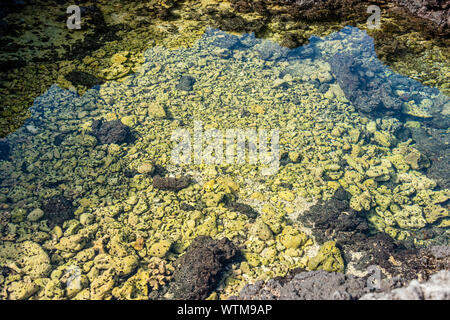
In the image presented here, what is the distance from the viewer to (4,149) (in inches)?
212

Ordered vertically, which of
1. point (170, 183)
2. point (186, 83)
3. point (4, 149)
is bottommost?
point (170, 183)

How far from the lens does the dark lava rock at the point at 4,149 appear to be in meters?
5.30

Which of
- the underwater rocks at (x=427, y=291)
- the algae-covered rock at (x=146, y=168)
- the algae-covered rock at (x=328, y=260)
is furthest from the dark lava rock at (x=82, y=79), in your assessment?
the underwater rocks at (x=427, y=291)

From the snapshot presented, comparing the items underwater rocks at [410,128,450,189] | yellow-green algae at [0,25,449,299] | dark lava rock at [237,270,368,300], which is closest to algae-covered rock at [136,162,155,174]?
yellow-green algae at [0,25,449,299]

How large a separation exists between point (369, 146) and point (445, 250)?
116 inches

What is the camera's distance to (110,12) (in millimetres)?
7840

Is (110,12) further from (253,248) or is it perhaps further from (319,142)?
(253,248)

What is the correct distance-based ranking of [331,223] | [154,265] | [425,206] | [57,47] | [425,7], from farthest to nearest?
[425,7] < [57,47] < [425,206] < [331,223] < [154,265]

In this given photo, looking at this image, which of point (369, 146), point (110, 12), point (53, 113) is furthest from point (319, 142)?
point (110, 12)

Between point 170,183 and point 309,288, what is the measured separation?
9.89ft

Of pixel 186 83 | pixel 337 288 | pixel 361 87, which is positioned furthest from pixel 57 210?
pixel 361 87

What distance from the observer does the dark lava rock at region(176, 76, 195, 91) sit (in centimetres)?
687

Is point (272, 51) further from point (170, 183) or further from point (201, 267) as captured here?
point (201, 267)

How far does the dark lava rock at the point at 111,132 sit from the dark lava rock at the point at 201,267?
286 cm
